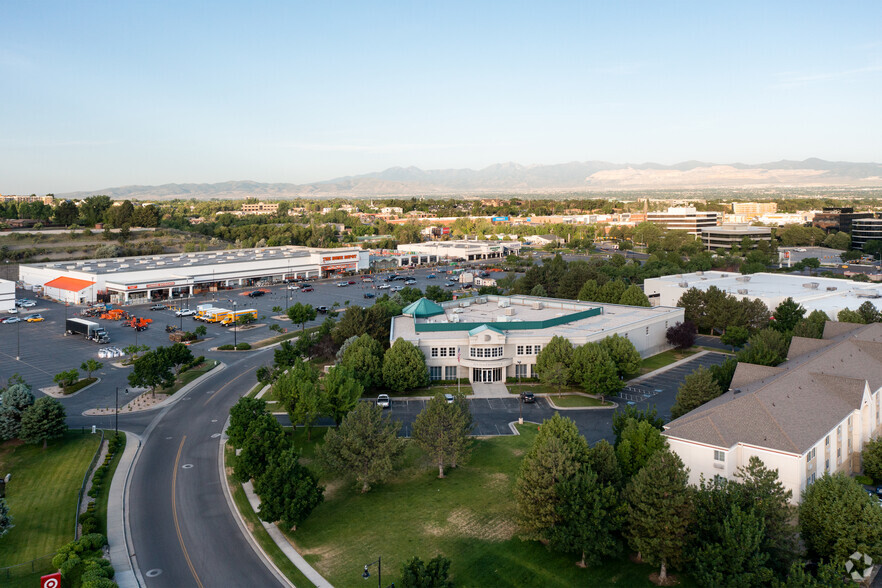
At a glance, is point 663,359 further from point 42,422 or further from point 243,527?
point 42,422

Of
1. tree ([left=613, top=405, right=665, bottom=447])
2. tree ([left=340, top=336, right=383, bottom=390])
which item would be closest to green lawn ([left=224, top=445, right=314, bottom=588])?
tree ([left=340, top=336, right=383, bottom=390])

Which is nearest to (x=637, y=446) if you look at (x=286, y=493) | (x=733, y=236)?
(x=286, y=493)

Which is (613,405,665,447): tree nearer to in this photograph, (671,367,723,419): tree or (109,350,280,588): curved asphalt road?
(671,367,723,419): tree

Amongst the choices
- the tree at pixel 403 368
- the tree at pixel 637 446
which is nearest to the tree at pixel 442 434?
the tree at pixel 637 446

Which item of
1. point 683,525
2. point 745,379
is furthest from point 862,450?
point 683,525

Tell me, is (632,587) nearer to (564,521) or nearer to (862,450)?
(564,521)

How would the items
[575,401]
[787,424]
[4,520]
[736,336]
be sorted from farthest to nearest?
1. [736,336]
2. [575,401]
3. [787,424]
4. [4,520]
